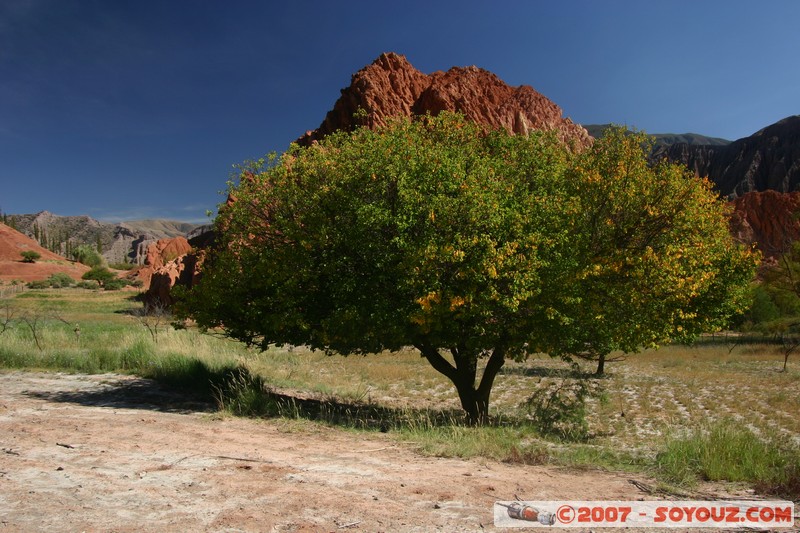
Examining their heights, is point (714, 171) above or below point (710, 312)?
above

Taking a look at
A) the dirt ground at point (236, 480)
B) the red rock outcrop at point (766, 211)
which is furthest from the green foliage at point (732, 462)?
the red rock outcrop at point (766, 211)

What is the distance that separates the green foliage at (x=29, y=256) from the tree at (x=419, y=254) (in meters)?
111

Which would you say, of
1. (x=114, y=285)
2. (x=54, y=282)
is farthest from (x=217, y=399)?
(x=54, y=282)

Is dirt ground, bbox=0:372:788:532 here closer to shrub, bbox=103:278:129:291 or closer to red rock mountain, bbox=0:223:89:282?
shrub, bbox=103:278:129:291

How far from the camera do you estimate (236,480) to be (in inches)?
238

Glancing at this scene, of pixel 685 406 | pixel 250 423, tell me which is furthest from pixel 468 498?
pixel 685 406

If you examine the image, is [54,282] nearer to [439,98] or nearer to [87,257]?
[87,257]

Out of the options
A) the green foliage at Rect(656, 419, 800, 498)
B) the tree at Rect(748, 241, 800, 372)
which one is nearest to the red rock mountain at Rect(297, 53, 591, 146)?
the tree at Rect(748, 241, 800, 372)

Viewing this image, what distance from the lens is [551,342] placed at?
12.0 metres

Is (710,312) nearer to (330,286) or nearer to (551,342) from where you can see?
(551,342)

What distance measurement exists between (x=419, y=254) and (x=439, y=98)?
5200cm

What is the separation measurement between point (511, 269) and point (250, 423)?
5.91 m

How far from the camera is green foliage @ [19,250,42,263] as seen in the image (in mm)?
103137

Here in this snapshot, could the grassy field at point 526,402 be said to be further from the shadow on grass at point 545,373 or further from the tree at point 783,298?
the tree at point 783,298
